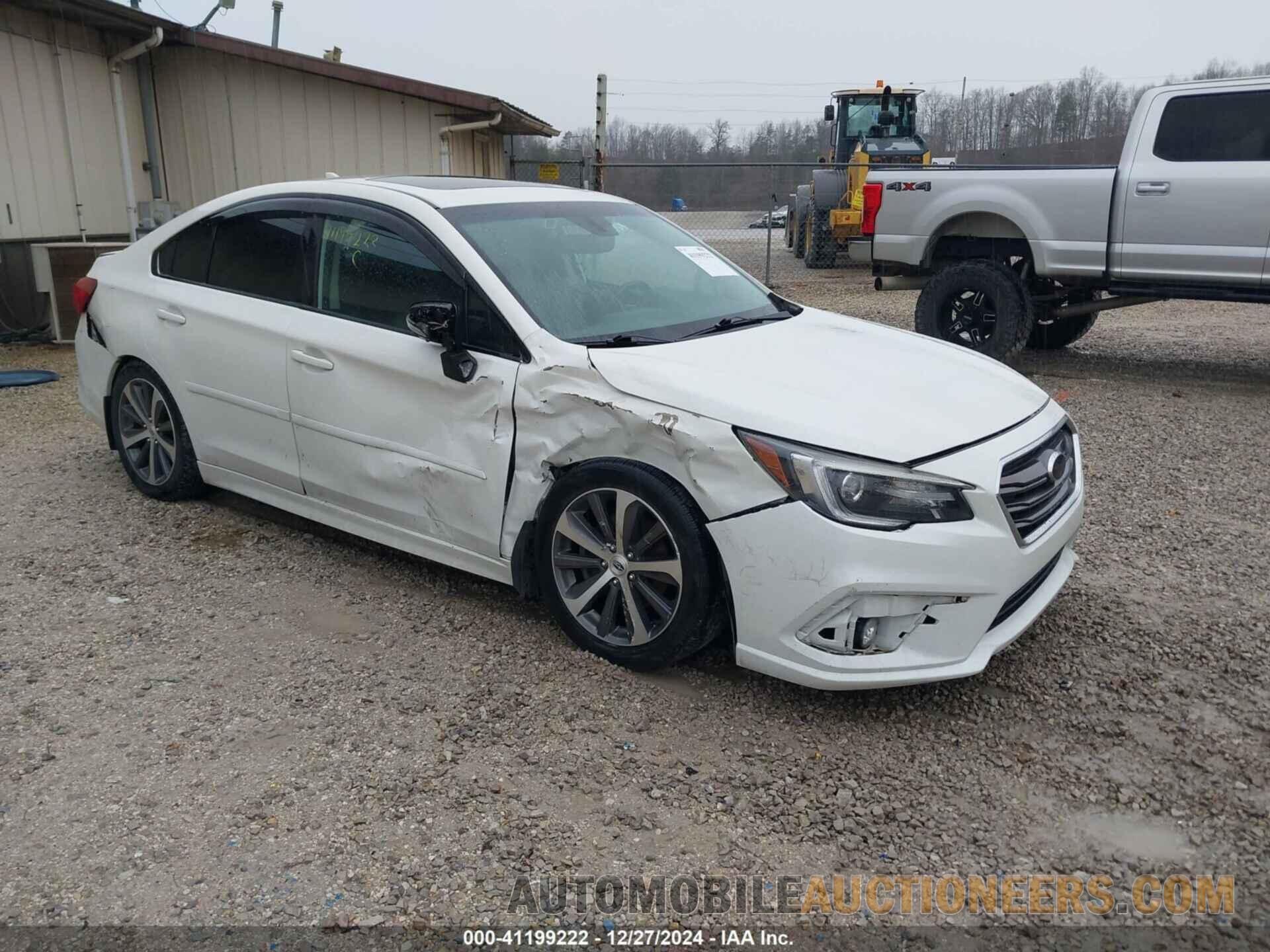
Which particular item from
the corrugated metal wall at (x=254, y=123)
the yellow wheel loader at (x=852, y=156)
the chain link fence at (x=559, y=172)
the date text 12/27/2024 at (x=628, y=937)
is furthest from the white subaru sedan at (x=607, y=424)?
the yellow wheel loader at (x=852, y=156)

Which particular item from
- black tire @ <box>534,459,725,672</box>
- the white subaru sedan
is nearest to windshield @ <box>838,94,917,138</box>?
the white subaru sedan

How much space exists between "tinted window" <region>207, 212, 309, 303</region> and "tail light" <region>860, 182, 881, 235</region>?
599 centimetres

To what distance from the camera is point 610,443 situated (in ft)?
11.2

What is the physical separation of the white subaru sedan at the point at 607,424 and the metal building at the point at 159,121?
6.72 metres

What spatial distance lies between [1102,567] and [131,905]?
3.94 meters

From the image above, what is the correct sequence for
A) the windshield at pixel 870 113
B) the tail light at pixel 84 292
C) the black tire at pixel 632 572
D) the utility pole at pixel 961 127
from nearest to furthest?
1. the black tire at pixel 632 572
2. the tail light at pixel 84 292
3. the windshield at pixel 870 113
4. the utility pole at pixel 961 127

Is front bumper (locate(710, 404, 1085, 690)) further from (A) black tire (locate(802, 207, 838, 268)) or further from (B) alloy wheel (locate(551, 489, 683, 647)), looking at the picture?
(A) black tire (locate(802, 207, 838, 268))

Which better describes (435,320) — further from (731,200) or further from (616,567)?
(731,200)

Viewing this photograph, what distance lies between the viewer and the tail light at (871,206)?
A: 9.15 metres

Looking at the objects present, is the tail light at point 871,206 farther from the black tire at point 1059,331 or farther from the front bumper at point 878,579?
the front bumper at point 878,579

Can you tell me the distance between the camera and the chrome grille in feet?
10.4

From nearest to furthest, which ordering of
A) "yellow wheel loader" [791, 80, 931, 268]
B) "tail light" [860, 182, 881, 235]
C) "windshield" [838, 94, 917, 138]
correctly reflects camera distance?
"tail light" [860, 182, 881, 235]
"yellow wheel loader" [791, 80, 931, 268]
"windshield" [838, 94, 917, 138]

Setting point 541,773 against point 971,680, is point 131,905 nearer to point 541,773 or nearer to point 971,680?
point 541,773

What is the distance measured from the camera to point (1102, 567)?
4.52 metres
